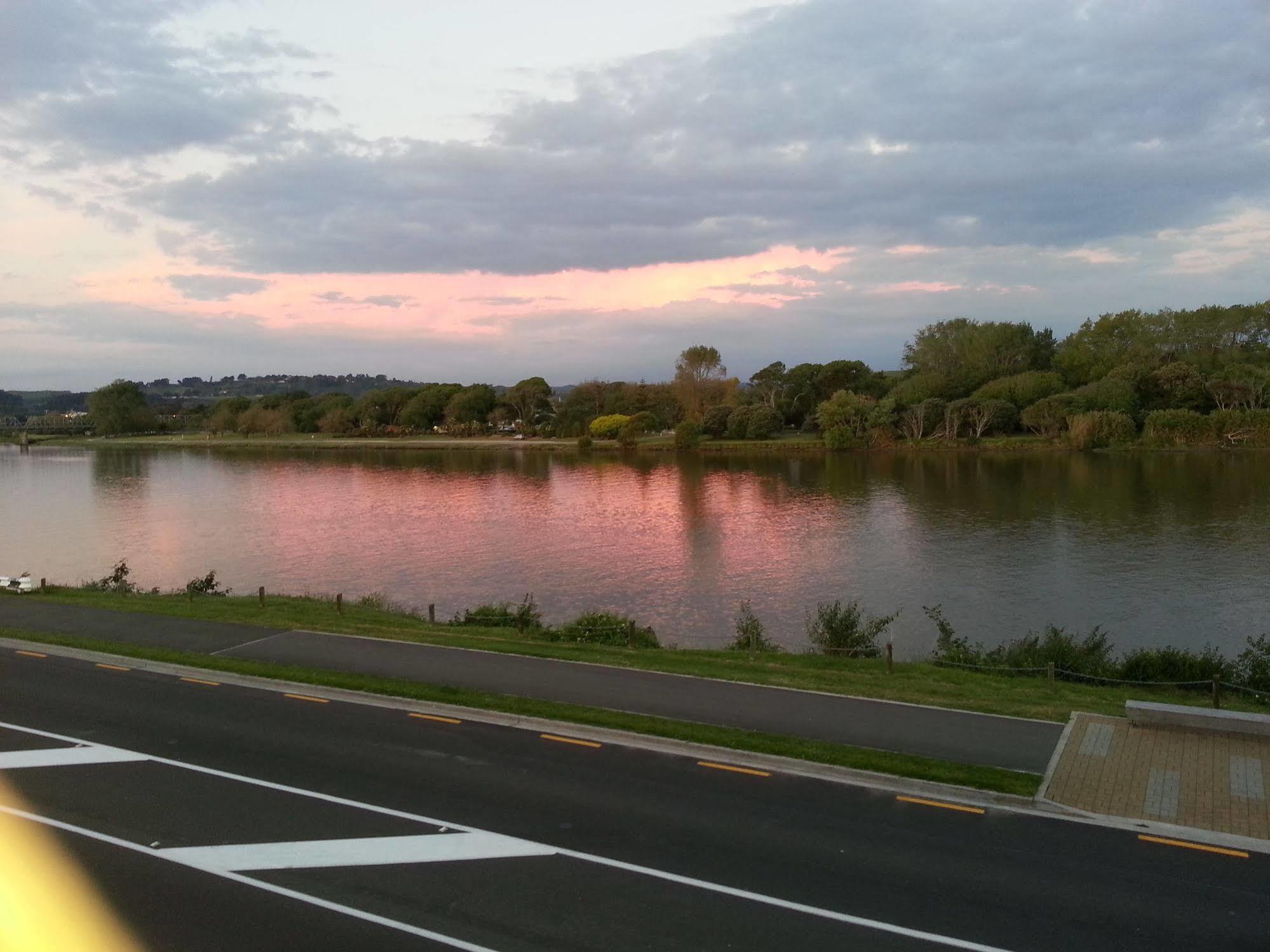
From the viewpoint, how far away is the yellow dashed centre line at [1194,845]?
8.87 metres

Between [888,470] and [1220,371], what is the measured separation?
4770cm

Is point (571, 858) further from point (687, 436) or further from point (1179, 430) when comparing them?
point (687, 436)

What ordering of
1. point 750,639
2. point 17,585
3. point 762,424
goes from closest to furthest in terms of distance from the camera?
point 750,639
point 17,585
point 762,424

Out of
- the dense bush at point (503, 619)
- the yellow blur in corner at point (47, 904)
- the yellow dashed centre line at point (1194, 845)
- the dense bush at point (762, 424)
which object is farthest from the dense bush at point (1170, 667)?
the dense bush at point (762, 424)

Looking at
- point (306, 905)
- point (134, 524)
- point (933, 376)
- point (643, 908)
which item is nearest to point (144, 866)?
point (306, 905)

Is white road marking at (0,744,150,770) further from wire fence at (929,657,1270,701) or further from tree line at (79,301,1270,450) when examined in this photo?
tree line at (79,301,1270,450)

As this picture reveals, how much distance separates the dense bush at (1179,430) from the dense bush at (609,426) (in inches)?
2354

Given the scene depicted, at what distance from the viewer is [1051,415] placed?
306 ft

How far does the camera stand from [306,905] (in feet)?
26.7

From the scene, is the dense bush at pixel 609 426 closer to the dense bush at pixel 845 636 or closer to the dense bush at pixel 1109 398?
the dense bush at pixel 1109 398

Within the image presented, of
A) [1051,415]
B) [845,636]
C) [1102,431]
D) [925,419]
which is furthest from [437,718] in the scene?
[925,419]

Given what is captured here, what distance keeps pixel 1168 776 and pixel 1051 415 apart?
90954 millimetres

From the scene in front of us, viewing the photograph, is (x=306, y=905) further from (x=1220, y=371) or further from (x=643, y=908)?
(x=1220, y=371)

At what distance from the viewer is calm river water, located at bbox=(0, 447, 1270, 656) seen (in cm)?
2984
